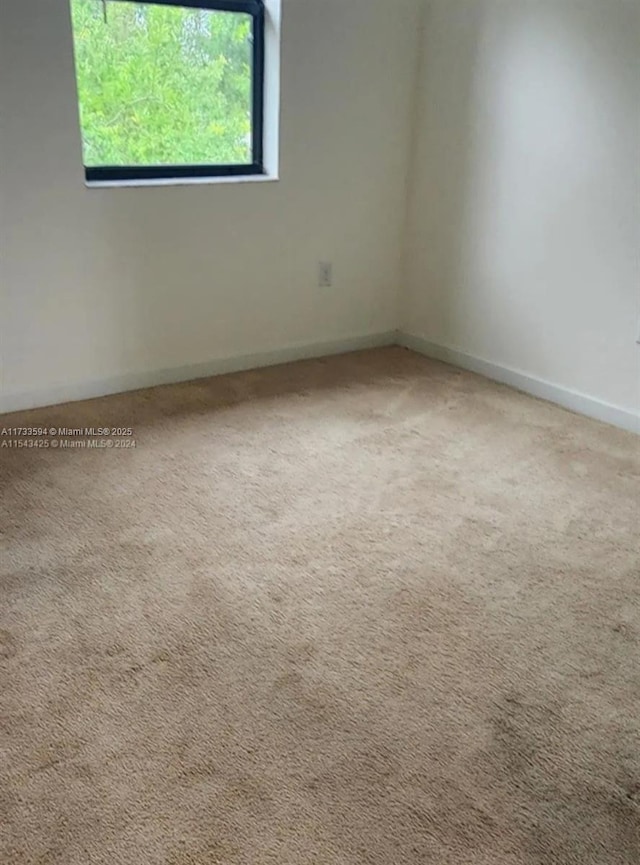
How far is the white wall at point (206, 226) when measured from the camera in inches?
109

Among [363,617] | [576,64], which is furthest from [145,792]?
[576,64]

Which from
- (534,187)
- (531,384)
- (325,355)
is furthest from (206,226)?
(531,384)

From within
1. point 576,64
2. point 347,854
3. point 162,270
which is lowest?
point 347,854

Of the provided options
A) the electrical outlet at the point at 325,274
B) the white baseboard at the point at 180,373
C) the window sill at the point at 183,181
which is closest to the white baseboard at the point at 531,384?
the white baseboard at the point at 180,373

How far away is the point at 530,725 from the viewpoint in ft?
5.44

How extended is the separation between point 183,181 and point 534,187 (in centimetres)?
143

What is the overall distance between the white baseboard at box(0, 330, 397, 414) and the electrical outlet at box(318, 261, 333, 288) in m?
0.29

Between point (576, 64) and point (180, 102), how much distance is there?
1.53 meters

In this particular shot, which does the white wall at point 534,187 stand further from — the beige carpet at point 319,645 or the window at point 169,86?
the window at point 169,86

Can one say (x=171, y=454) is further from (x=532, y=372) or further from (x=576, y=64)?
(x=576, y=64)

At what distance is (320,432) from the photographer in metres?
2.99

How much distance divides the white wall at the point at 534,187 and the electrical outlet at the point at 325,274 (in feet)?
1.54

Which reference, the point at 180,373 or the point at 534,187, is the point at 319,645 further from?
the point at 534,187

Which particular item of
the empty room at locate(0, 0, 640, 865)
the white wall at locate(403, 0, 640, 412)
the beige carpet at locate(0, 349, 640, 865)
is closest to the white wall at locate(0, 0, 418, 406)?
the empty room at locate(0, 0, 640, 865)
